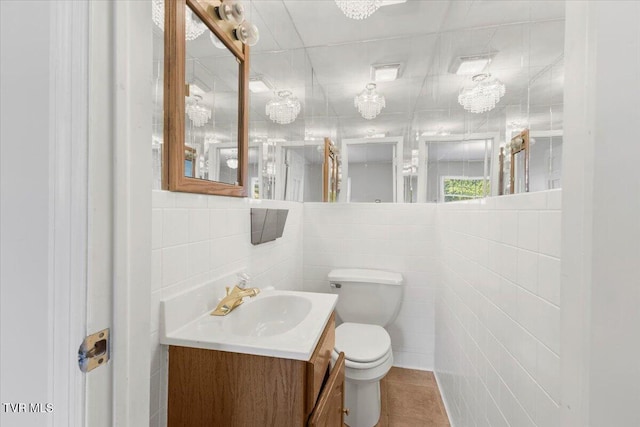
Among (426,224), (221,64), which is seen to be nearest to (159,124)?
(221,64)

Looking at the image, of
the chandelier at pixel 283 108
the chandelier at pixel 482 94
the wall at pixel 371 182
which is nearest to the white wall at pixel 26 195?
the chandelier at pixel 482 94

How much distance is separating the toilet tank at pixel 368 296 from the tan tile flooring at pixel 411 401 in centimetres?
43

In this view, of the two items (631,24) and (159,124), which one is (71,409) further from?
(631,24)

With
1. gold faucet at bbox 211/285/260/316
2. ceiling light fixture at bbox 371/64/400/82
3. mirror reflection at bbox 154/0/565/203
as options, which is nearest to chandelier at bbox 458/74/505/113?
mirror reflection at bbox 154/0/565/203

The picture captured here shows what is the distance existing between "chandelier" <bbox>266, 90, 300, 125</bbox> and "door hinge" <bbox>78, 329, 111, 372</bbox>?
1.55 m

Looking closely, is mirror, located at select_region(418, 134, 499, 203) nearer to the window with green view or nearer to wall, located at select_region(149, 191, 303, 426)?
the window with green view

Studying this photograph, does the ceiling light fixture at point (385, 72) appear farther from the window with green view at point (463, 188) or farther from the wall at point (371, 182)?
the window with green view at point (463, 188)

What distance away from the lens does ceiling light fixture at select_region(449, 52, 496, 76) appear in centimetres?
121

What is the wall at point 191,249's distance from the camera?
2.65ft

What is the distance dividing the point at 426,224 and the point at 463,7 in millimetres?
1378

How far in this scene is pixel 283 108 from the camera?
75.7 inches

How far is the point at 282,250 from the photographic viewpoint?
71.9 inches

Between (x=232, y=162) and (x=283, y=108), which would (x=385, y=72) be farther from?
(x=232, y=162)

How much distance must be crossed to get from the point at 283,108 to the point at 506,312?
1730mm
